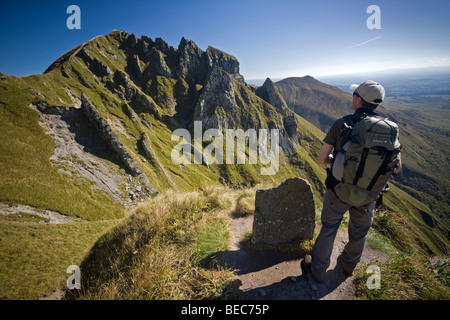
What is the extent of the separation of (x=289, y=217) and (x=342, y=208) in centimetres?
229

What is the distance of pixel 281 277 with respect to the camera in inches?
215

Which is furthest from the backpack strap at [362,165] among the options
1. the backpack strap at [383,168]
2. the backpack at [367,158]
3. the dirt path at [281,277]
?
the dirt path at [281,277]

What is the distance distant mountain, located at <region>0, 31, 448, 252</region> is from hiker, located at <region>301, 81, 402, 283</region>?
8.07 meters

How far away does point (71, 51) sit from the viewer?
126125 mm

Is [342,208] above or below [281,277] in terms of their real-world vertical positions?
above

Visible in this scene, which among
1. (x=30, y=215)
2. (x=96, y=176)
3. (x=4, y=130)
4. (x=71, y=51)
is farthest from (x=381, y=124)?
(x=71, y=51)

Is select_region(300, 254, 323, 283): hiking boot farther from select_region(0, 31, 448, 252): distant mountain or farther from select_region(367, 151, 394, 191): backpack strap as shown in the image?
select_region(0, 31, 448, 252): distant mountain

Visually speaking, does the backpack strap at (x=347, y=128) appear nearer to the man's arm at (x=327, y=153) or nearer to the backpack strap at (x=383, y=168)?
the man's arm at (x=327, y=153)

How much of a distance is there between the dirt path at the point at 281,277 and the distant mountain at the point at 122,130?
642cm

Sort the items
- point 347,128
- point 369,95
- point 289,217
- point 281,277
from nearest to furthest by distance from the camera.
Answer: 1. point 347,128
2. point 369,95
3. point 281,277
4. point 289,217

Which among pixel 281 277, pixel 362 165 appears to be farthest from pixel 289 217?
pixel 362 165

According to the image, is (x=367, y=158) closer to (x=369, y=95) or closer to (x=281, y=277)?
(x=369, y=95)

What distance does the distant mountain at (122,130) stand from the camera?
39.8 m
